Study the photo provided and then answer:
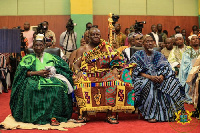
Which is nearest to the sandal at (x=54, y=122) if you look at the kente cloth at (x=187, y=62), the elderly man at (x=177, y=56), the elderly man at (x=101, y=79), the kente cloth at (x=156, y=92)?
the elderly man at (x=101, y=79)

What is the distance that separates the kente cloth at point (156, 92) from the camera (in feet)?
19.1

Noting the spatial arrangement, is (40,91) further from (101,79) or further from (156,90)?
(156,90)

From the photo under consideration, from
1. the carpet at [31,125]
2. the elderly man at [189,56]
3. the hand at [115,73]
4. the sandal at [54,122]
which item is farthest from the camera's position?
the elderly man at [189,56]

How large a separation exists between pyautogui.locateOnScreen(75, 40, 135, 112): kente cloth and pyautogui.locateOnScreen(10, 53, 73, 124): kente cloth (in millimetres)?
276

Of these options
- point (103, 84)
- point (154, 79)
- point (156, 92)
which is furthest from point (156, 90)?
point (103, 84)

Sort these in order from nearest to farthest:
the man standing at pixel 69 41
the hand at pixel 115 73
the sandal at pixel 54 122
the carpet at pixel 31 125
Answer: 1. the carpet at pixel 31 125
2. the sandal at pixel 54 122
3. the hand at pixel 115 73
4. the man standing at pixel 69 41

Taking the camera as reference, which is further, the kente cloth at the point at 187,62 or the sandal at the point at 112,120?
the kente cloth at the point at 187,62

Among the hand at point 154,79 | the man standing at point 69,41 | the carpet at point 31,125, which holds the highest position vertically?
the man standing at point 69,41

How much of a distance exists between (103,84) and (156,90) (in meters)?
0.93

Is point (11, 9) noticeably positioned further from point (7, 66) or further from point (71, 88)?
point (71, 88)

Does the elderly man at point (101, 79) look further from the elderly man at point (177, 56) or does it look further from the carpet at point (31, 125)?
the elderly man at point (177, 56)

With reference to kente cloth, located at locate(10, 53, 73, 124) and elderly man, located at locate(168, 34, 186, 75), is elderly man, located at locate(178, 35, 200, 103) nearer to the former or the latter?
elderly man, located at locate(168, 34, 186, 75)

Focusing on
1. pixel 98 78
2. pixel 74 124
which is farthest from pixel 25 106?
pixel 98 78

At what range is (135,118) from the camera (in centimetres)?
604
